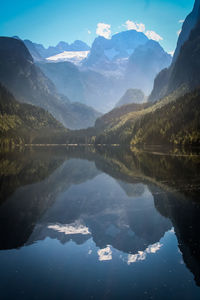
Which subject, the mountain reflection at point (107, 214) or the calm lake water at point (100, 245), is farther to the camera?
the mountain reflection at point (107, 214)

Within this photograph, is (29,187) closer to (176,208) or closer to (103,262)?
(176,208)

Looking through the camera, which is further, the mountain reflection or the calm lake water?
the mountain reflection

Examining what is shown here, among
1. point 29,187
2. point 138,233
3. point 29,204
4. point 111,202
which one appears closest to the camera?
point 138,233

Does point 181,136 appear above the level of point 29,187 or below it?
above

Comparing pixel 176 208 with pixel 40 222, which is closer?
pixel 40 222

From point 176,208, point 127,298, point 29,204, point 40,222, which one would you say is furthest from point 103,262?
point 29,204

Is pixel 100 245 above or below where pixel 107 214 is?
above

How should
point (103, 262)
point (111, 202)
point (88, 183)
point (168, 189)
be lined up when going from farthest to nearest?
point (88, 183) < point (168, 189) < point (111, 202) < point (103, 262)

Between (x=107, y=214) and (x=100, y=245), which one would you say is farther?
(x=107, y=214)
